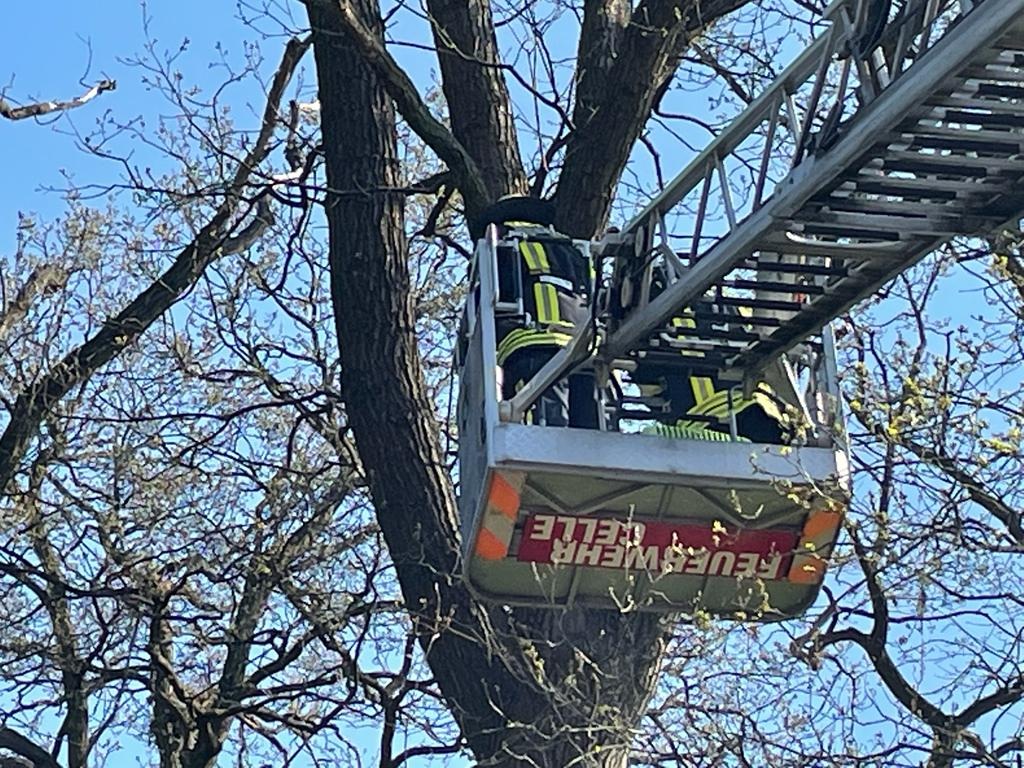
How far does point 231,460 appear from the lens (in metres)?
9.40

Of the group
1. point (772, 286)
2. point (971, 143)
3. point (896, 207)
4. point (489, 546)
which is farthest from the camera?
point (489, 546)

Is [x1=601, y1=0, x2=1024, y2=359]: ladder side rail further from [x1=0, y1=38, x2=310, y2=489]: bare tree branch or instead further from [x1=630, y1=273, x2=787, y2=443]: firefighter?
[x1=0, y1=38, x2=310, y2=489]: bare tree branch

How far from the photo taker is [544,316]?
6332 millimetres

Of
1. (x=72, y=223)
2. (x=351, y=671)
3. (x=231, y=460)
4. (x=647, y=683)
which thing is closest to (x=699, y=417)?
(x=647, y=683)

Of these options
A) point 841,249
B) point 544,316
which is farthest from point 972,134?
point 544,316

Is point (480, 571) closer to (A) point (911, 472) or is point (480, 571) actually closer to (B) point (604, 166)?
(A) point (911, 472)

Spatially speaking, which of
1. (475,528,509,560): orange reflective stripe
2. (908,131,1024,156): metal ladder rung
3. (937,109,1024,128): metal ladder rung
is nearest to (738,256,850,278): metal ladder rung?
(908,131,1024,156): metal ladder rung

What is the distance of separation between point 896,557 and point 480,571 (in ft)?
5.03

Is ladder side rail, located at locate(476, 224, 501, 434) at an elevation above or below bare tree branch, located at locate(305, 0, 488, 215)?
below

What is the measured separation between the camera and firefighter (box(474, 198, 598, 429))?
20.3 feet

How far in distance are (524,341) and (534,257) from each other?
0.41 m

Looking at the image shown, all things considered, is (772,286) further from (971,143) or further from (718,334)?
(971,143)

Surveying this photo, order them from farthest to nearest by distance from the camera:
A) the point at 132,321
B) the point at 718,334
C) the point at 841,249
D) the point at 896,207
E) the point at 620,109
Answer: the point at 132,321, the point at 620,109, the point at 718,334, the point at 841,249, the point at 896,207

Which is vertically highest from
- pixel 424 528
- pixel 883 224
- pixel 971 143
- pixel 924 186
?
pixel 971 143
